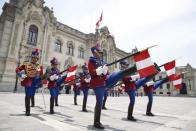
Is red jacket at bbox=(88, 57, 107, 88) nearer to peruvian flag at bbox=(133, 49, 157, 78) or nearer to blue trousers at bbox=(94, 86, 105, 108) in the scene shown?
blue trousers at bbox=(94, 86, 105, 108)

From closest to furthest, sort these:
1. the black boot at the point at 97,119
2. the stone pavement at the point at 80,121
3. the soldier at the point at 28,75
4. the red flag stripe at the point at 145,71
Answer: the stone pavement at the point at 80,121 < the black boot at the point at 97,119 < the red flag stripe at the point at 145,71 < the soldier at the point at 28,75

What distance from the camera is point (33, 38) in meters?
26.4

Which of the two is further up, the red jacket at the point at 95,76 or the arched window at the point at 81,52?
the arched window at the point at 81,52

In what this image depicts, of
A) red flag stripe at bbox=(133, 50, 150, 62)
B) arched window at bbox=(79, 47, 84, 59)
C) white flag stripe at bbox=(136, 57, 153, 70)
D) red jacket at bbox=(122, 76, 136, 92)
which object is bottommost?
red jacket at bbox=(122, 76, 136, 92)

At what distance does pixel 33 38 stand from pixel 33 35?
464 mm

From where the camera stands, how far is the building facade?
75.7 feet

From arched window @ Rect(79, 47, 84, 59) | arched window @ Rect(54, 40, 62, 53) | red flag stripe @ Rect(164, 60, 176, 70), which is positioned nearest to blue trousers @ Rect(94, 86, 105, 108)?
red flag stripe @ Rect(164, 60, 176, 70)

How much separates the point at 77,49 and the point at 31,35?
9.61 m

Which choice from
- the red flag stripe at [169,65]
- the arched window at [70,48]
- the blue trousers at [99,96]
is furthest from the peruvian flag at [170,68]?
the arched window at [70,48]

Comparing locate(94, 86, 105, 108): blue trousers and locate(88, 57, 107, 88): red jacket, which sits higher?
locate(88, 57, 107, 88): red jacket

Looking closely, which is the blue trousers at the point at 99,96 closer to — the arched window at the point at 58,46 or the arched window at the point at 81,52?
the arched window at the point at 58,46

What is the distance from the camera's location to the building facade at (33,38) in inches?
909

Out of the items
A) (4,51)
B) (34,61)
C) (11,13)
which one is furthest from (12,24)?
(34,61)

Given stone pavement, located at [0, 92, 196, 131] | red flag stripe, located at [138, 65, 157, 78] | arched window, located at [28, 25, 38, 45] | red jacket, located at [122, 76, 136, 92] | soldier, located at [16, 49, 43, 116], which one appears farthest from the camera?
arched window, located at [28, 25, 38, 45]
